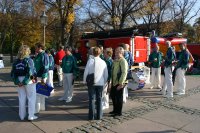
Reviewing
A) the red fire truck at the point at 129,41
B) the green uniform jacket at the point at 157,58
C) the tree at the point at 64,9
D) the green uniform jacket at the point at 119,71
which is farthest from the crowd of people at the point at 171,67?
the tree at the point at 64,9

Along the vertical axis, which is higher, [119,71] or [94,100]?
[119,71]

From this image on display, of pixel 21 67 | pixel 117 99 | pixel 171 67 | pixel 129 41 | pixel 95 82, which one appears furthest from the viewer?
pixel 129 41

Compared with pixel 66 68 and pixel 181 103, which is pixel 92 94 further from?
pixel 181 103

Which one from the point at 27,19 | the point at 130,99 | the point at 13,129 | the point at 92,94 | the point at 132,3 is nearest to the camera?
the point at 13,129

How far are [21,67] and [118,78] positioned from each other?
2422 mm

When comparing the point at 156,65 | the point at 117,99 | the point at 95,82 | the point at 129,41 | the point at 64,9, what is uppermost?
the point at 64,9

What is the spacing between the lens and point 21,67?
646 centimetres

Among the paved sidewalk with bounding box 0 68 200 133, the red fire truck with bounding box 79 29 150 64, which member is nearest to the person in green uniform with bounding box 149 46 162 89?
the paved sidewalk with bounding box 0 68 200 133

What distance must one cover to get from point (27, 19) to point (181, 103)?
2810 centimetres

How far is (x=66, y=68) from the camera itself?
866cm

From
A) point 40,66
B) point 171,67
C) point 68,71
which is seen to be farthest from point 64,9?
point 40,66

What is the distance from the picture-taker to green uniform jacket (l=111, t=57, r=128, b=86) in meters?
6.76

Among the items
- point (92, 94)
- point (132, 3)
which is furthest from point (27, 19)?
point (92, 94)

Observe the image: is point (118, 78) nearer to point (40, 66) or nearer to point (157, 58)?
point (40, 66)
